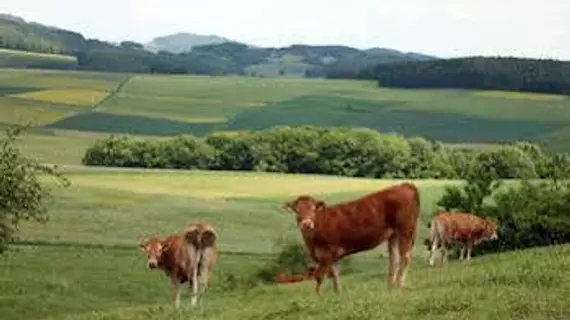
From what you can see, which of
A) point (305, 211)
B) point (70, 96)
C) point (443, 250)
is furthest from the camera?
point (70, 96)

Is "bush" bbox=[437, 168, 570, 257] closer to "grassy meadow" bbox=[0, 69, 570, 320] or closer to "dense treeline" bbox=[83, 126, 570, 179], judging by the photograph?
"grassy meadow" bbox=[0, 69, 570, 320]

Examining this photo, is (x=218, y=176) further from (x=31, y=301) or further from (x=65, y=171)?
(x=31, y=301)

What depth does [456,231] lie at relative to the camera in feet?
113

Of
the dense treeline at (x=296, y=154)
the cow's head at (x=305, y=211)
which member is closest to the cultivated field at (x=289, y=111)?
the dense treeline at (x=296, y=154)

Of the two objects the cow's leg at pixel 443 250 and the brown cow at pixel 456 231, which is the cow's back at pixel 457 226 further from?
the cow's leg at pixel 443 250

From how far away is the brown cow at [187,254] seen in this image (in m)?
24.0

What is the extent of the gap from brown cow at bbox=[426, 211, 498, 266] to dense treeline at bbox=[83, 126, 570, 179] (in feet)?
299

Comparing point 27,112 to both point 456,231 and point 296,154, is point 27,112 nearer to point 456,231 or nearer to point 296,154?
point 296,154

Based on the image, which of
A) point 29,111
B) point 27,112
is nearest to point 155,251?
point 27,112

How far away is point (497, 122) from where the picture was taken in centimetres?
16050

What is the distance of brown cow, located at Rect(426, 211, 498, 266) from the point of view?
3372 cm

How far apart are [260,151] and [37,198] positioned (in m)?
91.3

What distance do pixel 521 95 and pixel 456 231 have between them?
152m

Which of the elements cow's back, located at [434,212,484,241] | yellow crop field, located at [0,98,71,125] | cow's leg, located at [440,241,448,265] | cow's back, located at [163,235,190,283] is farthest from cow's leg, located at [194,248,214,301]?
yellow crop field, located at [0,98,71,125]
